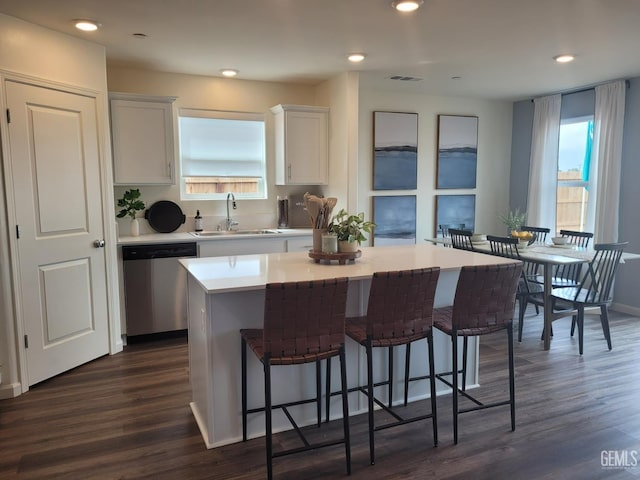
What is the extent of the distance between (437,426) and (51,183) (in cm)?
311

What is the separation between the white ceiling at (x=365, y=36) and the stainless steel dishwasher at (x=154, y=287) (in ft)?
→ 5.57

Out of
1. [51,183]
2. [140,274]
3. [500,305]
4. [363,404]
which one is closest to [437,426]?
[363,404]

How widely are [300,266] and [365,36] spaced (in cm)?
187

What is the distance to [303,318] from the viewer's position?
2.27 meters


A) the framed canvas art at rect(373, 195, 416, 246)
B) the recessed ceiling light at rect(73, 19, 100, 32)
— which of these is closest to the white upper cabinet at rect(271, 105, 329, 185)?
the framed canvas art at rect(373, 195, 416, 246)

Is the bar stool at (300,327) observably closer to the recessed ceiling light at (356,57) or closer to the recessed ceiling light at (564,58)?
the recessed ceiling light at (356,57)

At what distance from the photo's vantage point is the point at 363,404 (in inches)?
120

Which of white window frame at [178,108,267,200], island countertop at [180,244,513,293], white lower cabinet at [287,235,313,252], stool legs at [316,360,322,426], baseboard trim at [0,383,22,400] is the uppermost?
white window frame at [178,108,267,200]

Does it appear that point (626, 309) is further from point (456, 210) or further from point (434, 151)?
point (434, 151)

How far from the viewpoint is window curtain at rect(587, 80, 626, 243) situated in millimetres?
5164

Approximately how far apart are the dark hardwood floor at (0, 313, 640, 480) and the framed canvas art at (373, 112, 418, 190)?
277cm

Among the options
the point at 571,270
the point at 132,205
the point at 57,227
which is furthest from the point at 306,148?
the point at 571,270

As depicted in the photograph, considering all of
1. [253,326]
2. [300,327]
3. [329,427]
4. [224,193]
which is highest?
[224,193]

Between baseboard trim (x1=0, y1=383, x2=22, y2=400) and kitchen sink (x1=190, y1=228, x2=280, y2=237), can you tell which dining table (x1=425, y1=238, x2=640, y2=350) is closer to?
kitchen sink (x1=190, y1=228, x2=280, y2=237)
